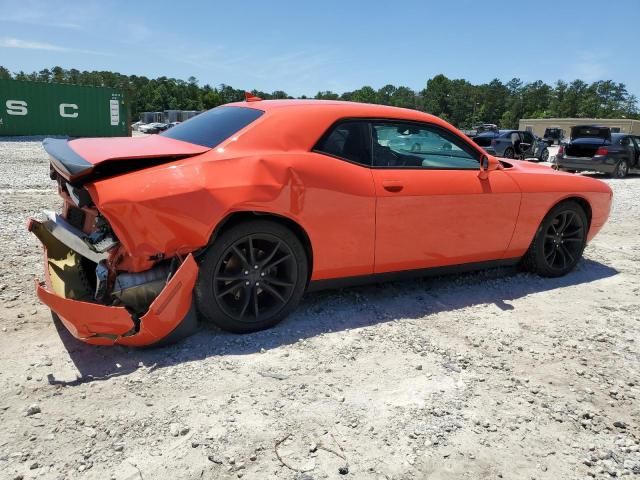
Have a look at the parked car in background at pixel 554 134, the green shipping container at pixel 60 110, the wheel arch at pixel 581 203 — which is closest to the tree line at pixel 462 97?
the parked car in background at pixel 554 134

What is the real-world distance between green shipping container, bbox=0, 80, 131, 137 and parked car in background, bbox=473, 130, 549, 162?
62.4 ft

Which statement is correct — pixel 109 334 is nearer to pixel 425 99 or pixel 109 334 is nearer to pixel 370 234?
pixel 370 234

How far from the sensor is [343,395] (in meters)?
2.67

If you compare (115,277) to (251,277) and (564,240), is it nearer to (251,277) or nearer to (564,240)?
(251,277)

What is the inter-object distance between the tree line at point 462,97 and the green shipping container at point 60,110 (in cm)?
6013

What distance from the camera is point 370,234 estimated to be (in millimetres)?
3516

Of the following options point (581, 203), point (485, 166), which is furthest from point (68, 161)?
point (581, 203)

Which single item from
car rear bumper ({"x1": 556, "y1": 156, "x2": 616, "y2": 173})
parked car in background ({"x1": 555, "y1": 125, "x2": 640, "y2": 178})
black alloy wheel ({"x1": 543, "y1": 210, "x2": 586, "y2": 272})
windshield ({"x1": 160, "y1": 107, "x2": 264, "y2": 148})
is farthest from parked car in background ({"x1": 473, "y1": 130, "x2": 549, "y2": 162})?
windshield ({"x1": 160, "y1": 107, "x2": 264, "y2": 148})

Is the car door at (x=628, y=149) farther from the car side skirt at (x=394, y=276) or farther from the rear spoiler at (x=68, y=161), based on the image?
the rear spoiler at (x=68, y=161)

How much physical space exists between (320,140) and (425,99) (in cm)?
13210

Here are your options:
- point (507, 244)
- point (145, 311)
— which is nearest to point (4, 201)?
point (145, 311)

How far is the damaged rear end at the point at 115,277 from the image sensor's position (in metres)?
2.71

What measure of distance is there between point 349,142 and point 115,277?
5.85 ft

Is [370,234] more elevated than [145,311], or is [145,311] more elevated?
[370,234]
